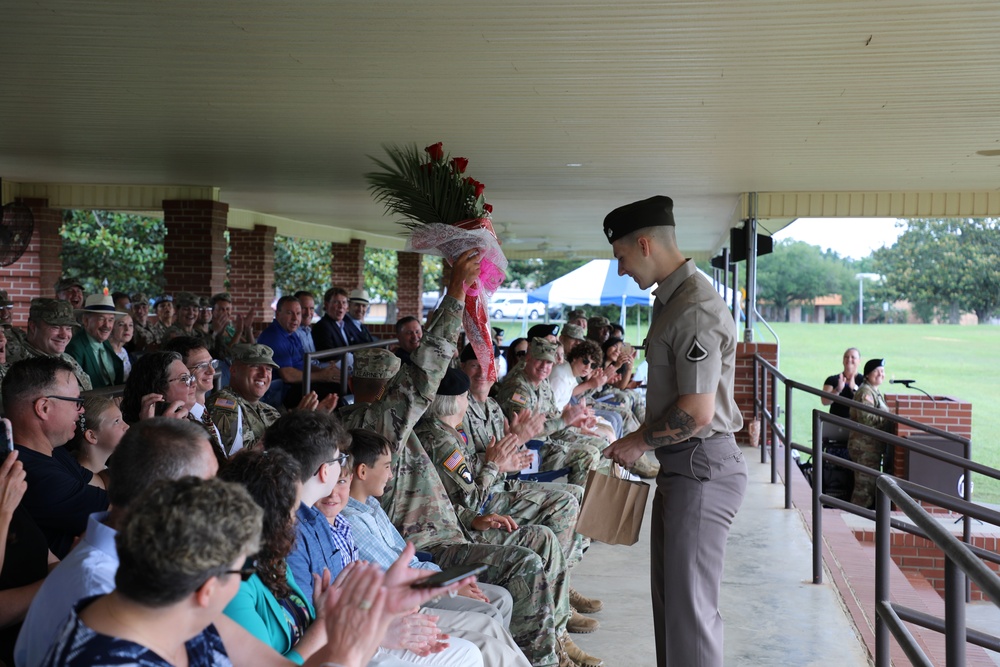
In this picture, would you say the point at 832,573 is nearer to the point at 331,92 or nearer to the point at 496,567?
the point at 496,567

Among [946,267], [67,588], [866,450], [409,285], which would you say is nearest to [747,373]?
[866,450]

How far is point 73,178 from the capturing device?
9.54 meters

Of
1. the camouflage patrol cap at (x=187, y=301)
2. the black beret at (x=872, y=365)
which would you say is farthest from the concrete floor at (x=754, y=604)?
A: the black beret at (x=872, y=365)

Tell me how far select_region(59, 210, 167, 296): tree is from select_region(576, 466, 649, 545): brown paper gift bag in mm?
22489

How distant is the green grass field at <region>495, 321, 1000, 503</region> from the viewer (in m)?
29.5

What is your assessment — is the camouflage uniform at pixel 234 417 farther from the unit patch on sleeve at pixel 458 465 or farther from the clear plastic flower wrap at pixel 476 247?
the clear plastic flower wrap at pixel 476 247

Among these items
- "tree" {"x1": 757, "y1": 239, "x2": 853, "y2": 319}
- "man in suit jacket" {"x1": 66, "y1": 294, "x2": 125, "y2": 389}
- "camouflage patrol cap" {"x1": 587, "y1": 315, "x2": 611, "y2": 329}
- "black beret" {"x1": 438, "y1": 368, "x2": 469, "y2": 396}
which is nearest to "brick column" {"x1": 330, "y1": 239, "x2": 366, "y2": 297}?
"camouflage patrol cap" {"x1": 587, "y1": 315, "x2": 611, "y2": 329}

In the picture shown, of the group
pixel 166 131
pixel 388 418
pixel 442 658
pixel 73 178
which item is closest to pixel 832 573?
pixel 388 418

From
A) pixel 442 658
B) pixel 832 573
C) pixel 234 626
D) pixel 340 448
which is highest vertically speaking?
pixel 340 448

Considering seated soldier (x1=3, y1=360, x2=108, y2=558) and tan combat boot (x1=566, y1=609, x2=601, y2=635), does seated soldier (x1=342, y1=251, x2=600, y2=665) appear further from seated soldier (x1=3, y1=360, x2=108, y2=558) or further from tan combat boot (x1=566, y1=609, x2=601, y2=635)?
seated soldier (x1=3, y1=360, x2=108, y2=558)

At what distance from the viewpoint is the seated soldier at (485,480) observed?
4.29 m

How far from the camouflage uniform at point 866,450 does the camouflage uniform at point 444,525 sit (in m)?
6.28

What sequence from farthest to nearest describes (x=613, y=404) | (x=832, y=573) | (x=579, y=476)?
(x=613, y=404)
(x=579, y=476)
(x=832, y=573)

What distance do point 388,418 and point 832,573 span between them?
290 cm
